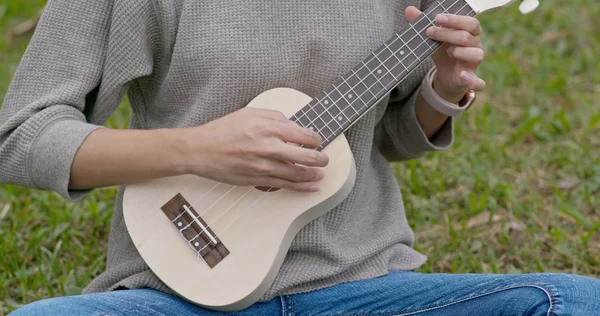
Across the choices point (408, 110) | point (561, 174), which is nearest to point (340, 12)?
point (408, 110)

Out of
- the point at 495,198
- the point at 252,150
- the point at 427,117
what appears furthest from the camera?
→ the point at 495,198

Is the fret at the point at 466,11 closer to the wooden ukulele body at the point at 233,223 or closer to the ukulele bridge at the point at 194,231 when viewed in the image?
the wooden ukulele body at the point at 233,223

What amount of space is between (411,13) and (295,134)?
363 millimetres

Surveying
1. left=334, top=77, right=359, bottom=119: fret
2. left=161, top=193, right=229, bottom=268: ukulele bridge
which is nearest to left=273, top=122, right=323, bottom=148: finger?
left=334, top=77, right=359, bottom=119: fret

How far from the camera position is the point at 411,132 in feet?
5.82

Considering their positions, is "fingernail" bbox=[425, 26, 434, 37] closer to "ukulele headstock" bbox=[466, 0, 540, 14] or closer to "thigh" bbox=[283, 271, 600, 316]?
"ukulele headstock" bbox=[466, 0, 540, 14]

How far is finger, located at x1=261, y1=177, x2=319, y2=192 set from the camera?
4.76 feet

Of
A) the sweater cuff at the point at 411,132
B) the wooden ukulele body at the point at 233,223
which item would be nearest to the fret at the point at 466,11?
the sweater cuff at the point at 411,132

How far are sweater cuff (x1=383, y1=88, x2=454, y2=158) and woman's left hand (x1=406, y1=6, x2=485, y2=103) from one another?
0.42 ft

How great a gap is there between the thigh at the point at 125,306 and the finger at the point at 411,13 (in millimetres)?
608

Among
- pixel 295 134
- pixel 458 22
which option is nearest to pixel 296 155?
pixel 295 134

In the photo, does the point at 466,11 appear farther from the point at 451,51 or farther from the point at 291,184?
the point at 291,184

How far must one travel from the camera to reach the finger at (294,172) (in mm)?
1428

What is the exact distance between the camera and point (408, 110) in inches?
Result: 69.3
